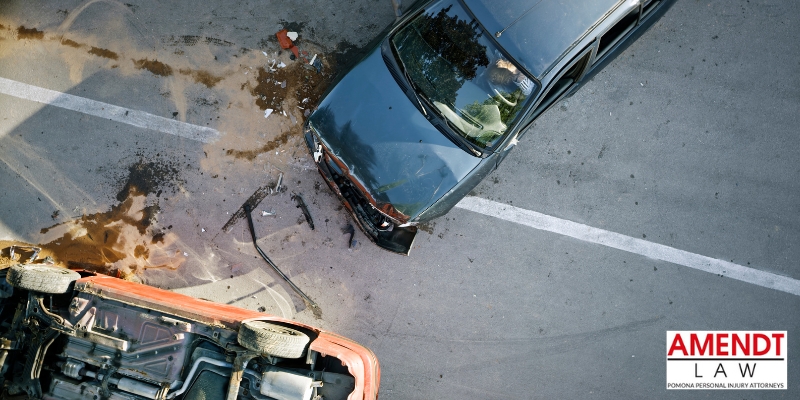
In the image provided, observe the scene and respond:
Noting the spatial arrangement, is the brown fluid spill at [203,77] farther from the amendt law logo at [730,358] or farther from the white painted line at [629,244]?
the amendt law logo at [730,358]

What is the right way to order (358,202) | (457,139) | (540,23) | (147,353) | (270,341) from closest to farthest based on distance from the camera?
(270,341) < (540,23) < (147,353) < (457,139) < (358,202)

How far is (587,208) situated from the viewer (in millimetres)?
4926

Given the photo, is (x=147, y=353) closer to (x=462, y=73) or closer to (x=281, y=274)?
(x=281, y=274)

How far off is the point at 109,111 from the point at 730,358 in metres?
6.89

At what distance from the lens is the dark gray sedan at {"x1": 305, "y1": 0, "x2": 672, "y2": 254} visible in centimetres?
387

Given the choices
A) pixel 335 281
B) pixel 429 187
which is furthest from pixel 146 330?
pixel 429 187

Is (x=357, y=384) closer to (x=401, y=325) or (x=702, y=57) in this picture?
(x=401, y=325)

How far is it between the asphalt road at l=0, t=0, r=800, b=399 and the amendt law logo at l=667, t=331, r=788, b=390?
16.2 inches

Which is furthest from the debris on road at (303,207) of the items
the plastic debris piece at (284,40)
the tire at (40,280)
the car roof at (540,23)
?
the car roof at (540,23)

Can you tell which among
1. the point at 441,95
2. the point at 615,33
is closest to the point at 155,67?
the point at 441,95

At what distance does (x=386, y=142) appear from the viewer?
4047 millimetres

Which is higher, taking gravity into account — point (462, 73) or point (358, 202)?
point (462, 73)

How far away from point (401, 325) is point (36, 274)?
3.22 m

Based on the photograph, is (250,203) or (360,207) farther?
(250,203)
